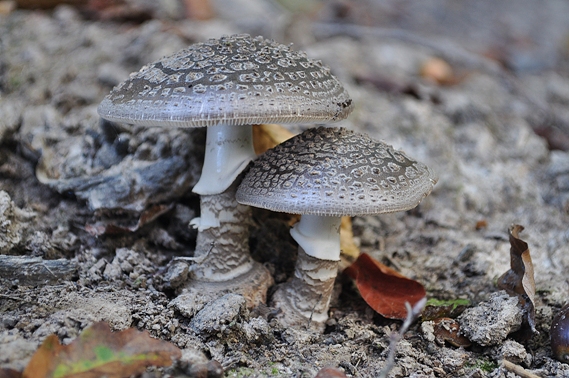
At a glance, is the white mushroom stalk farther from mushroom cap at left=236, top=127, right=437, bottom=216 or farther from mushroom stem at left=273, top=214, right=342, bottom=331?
mushroom stem at left=273, top=214, right=342, bottom=331

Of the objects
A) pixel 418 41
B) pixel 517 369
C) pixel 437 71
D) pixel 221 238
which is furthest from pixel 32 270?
pixel 418 41

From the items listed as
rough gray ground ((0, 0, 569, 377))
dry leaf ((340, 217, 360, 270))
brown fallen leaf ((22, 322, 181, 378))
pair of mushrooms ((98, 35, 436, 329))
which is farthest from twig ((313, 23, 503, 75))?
brown fallen leaf ((22, 322, 181, 378))

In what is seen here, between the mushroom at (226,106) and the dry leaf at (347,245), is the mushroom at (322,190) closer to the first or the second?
the mushroom at (226,106)

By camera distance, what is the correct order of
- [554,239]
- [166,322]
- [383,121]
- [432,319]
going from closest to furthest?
1. [166,322]
2. [432,319]
3. [554,239]
4. [383,121]

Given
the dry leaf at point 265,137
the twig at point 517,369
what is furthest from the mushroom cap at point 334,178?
the twig at point 517,369

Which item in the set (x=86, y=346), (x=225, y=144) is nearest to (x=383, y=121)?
(x=225, y=144)

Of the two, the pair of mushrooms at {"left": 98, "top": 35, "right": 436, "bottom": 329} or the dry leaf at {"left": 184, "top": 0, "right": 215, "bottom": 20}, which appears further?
the dry leaf at {"left": 184, "top": 0, "right": 215, "bottom": 20}

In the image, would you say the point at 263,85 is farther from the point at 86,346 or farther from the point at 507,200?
the point at 507,200
